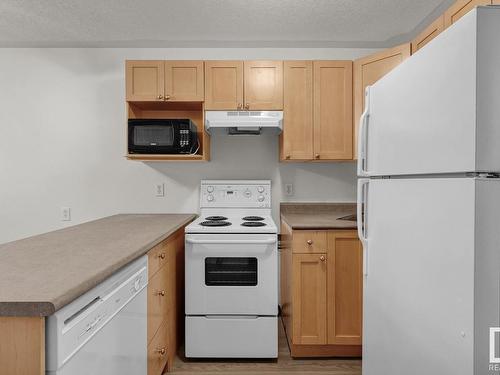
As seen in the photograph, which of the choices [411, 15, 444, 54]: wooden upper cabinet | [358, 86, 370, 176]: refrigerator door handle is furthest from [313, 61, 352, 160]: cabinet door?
[358, 86, 370, 176]: refrigerator door handle

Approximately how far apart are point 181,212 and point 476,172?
241 cm

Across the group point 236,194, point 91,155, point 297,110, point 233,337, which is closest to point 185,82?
point 297,110

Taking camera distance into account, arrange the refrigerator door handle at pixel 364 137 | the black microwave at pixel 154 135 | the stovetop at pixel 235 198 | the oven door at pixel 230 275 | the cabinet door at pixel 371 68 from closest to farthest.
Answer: the refrigerator door handle at pixel 364 137 → the oven door at pixel 230 275 → the cabinet door at pixel 371 68 → the black microwave at pixel 154 135 → the stovetop at pixel 235 198

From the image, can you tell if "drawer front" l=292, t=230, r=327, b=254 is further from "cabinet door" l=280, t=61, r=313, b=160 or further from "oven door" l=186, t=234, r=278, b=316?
"cabinet door" l=280, t=61, r=313, b=160

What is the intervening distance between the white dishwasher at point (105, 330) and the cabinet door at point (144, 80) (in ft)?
4.86

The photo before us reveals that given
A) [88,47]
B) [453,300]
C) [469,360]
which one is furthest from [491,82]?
[88,47]

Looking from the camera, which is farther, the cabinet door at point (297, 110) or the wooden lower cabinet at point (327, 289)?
the cabinet door at point (297, 110)

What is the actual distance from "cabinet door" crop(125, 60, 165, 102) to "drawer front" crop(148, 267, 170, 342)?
135cm

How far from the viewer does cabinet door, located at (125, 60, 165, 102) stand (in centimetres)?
250

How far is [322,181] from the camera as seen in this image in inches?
113

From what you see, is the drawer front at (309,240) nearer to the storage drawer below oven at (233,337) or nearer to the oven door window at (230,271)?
the oven door window at (230,271)

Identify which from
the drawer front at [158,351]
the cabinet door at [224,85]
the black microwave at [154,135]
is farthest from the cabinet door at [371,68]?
the drawer front at [158,351]

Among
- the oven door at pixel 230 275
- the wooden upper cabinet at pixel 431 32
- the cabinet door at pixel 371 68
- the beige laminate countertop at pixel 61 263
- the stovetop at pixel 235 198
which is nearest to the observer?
the beige laminate countertop at pixel 61 263

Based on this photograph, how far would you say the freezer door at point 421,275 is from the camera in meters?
0.85
